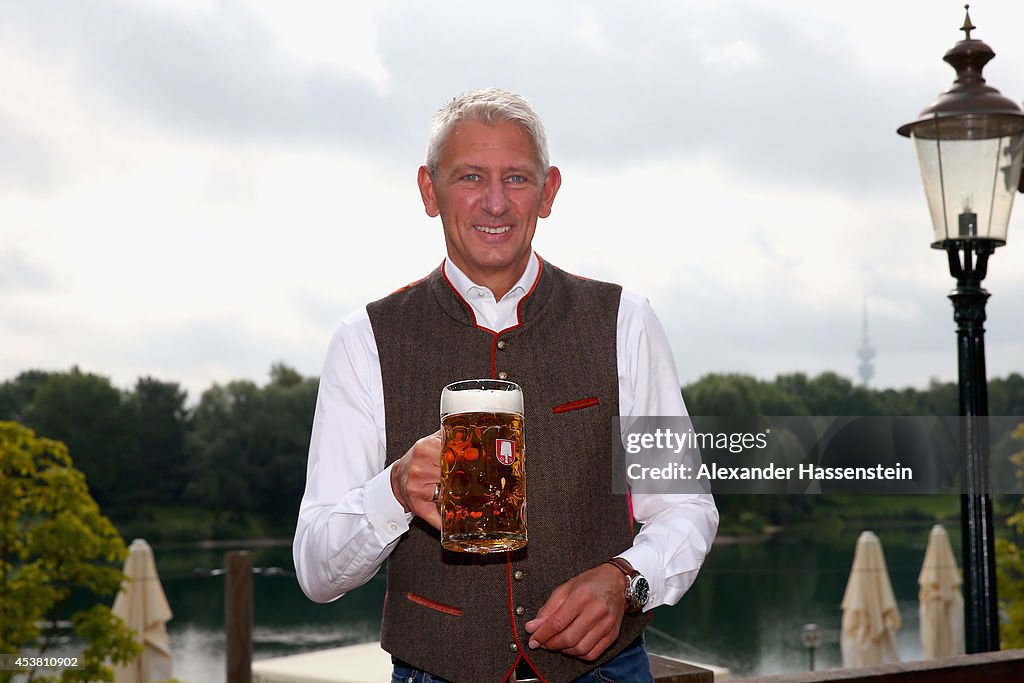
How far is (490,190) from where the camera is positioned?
5.37 ft

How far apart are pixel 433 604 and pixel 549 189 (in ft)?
2.25

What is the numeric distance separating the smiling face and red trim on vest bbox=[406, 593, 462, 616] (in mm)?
527

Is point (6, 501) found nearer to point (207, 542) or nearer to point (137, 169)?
point (207, 542)

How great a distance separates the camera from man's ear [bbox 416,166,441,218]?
1.74m

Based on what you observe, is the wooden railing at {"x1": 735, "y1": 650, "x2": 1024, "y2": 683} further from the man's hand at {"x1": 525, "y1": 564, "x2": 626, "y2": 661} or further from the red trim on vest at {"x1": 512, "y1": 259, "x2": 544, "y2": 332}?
the red trim on vest at {"x1": 512, "y1": 259, "x2": 544, "y2": 332}

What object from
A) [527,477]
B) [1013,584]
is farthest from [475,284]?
[1013,584]

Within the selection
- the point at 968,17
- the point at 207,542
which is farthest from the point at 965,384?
the point at 207,542

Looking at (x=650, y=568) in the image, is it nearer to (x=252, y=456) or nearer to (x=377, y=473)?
(x=377, y=473)

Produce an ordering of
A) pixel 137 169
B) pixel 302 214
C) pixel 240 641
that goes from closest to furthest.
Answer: pixel 240 641 < pixel 137 169 < pixel 302 214

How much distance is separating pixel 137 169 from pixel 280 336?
15006 mm

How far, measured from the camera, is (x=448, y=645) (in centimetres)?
161

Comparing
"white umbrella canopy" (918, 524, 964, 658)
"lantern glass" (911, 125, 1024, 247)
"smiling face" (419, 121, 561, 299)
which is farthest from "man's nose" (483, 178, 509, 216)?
"white umbrella canopy" (918, 524, 964, 658)

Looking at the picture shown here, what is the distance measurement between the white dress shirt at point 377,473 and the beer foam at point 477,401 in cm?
16

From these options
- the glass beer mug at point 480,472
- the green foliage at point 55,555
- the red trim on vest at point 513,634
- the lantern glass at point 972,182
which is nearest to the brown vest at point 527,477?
the red trim on vest at point 513,634
